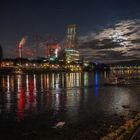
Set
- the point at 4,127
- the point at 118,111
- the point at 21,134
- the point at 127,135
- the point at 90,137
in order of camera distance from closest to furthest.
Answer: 1. the point at 127,135
2. the point at 90,137
3. the point at 21,134
4. the point at 4,127
5. the point at 118,111

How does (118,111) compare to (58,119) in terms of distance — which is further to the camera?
(118,111)

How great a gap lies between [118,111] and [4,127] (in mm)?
12788

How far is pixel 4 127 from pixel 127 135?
994 cm

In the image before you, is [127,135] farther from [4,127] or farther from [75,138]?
[4,127]

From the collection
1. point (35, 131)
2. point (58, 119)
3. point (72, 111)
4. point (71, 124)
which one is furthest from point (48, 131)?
point (72, 111)

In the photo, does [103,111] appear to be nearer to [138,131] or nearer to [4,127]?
[4,127]

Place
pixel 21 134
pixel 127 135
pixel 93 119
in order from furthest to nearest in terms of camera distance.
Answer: pixel 93 119 < pixel 21 134 < pixel 127 135

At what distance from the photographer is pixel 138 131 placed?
18.4 meters

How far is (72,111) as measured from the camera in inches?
1286

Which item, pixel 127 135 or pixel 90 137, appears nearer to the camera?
pixel 127 135

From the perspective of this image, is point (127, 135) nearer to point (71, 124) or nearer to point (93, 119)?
point (71, 124)

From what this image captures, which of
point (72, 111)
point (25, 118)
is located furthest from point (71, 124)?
point (72, 111)

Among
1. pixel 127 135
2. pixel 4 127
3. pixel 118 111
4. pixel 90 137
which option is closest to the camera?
pixel 127 135

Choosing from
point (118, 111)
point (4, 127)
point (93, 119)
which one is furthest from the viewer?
point (118, 111)
